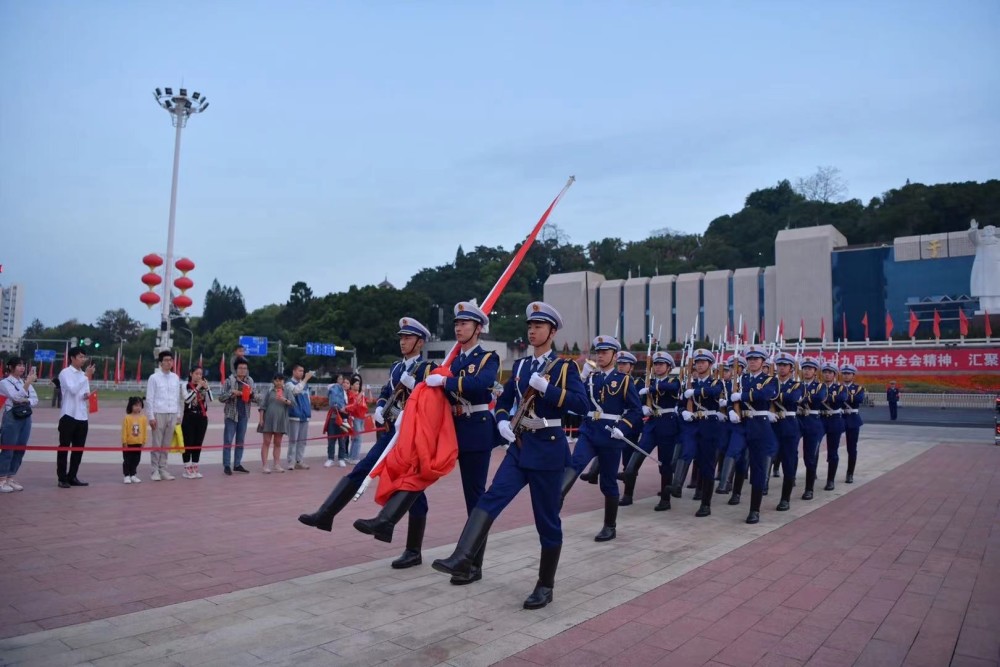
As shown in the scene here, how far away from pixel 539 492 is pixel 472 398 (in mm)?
893

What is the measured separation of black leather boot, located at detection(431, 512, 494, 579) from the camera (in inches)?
171

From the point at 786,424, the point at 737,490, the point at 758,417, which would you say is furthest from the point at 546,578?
the point at 737,490

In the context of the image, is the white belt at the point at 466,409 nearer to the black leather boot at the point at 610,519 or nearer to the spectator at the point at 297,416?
the black leather boot at the point at 610,519

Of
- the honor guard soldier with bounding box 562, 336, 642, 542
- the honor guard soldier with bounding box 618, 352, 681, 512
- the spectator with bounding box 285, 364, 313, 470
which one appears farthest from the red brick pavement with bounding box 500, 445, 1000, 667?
the spectator with bounding box 285, 364, 313, 470

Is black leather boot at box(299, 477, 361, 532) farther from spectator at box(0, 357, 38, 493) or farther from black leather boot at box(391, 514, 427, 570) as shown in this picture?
spectator at box(0, 357, 38, 493)

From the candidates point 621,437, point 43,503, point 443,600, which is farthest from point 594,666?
point 43,503

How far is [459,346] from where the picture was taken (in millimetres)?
5445

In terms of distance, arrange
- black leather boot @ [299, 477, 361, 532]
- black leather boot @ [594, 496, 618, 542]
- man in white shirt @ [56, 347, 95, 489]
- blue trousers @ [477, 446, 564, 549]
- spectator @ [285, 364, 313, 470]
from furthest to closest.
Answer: spectator @ [285, 364, 313, 470], man in white shirt @ [56, 347, 95, 489], black leather boot @ [594, 496, 618, 542], black leather boot @ [299, 477, 361, 532], blue trousers @ [477, 446, 564, 549]

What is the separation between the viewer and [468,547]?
4414mm

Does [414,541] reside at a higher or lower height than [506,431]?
lower

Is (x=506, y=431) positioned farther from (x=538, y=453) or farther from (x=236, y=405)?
(x=236, y=405)

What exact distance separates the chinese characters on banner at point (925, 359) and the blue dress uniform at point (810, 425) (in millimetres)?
30366

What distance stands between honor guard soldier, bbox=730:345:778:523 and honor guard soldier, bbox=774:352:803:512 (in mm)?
320

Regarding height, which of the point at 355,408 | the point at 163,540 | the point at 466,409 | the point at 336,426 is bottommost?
the point at 163,540
